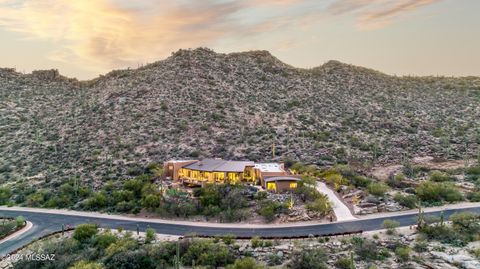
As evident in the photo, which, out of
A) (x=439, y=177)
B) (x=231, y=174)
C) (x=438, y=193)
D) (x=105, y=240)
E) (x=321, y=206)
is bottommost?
(x=105, y=240)

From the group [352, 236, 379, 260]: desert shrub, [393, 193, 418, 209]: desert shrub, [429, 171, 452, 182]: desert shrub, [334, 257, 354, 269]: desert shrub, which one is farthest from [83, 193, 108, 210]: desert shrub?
[429, 171, 452, 182]: desert shrub

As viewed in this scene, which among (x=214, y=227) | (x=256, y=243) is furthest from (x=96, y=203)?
(x=256, y=243)

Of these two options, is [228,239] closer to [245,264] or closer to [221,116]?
[245,264]

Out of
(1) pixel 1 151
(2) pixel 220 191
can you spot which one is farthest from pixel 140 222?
(1) pixel 1 151

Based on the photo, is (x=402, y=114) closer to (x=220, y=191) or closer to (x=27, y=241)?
(x=220, y=191)

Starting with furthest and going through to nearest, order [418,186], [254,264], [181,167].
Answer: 1. [181,167]
2. [418,186]
3. [254,264]

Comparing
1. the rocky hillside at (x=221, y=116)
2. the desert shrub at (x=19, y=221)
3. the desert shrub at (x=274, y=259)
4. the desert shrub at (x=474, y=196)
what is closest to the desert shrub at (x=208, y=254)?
the desert shrub at (x=274, y=259)

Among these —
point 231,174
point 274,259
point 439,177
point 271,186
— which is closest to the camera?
point 274,259

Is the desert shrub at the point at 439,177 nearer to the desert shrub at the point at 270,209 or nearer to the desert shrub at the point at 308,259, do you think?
the desert shrub at the point at 270,209
